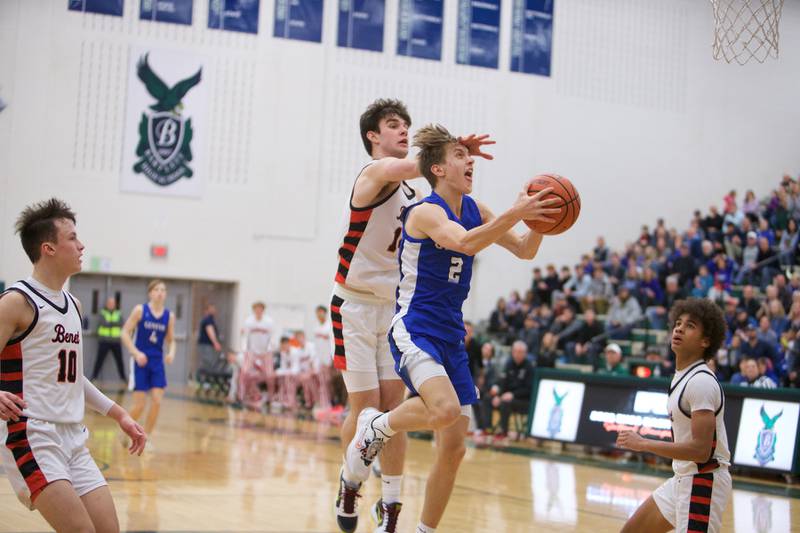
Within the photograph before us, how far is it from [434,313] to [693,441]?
1328 mm

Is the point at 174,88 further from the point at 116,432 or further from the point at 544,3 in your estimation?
the point at 116,432

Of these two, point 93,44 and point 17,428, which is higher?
point 93,44

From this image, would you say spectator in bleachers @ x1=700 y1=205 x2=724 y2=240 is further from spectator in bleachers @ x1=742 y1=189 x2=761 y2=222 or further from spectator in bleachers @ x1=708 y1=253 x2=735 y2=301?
spectator in bleachers @ x1=708 y1=253 x2=735 y2=301

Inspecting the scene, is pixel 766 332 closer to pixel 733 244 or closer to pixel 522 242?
pixel 733 244

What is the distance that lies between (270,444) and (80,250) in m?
7.53

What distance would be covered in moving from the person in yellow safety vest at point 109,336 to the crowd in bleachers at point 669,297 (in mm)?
7465

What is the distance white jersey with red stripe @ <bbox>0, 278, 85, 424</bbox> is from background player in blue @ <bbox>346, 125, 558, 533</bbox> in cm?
150

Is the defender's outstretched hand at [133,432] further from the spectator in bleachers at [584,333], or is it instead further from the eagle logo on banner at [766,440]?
the spectator in bleachers at [584,333]

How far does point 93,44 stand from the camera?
20.5 meters

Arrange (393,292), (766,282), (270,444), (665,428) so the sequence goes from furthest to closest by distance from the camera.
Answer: (766,282) < (270,444) < (665,428) < (393,292)

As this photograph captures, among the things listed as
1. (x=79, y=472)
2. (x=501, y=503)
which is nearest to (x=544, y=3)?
(x=501, y=503)

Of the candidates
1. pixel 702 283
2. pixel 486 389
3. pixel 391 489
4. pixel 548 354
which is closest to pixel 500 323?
pixel 702 283

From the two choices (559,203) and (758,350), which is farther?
(758,350)

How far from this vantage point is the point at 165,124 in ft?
68.6
